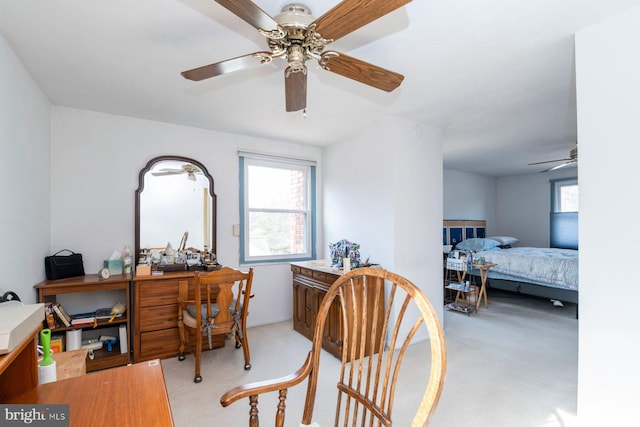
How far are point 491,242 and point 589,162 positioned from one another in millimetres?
4418

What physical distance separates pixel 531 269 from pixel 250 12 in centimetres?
515

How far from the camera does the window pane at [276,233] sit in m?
3.97

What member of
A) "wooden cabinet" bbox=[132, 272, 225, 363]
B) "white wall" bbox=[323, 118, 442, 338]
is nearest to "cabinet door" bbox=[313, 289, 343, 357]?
"white wall" bbox=[323, 118, 442, 338]

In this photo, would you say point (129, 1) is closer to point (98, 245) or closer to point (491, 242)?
point (98, 245)

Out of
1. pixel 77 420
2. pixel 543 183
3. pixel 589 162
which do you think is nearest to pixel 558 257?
pixel 543 183

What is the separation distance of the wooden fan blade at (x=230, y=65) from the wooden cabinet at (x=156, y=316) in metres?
1.95

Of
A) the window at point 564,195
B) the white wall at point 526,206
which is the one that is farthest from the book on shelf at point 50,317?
the window at point 564,195

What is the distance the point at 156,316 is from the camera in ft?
9.30

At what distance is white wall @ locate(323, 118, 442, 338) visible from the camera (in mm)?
Result: 3219

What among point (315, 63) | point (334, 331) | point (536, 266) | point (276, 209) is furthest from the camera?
point (536, 266)

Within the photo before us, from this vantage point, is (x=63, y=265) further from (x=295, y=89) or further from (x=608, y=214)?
(x=608, y=214)

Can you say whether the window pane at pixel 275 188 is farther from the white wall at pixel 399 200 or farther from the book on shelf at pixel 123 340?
the book on shelf at pixel 123 340

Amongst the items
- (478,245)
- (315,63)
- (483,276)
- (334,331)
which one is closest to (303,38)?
(315,63)

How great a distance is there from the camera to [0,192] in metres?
1.81
